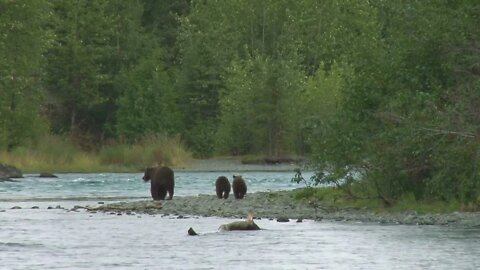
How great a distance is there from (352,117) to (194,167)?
1811 inches

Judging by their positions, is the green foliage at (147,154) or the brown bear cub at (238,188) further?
the green foliage at (147,154)

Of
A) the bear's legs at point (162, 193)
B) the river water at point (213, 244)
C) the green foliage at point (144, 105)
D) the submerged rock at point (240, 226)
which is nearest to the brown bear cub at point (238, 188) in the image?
the bear's legs at point (162, 193)

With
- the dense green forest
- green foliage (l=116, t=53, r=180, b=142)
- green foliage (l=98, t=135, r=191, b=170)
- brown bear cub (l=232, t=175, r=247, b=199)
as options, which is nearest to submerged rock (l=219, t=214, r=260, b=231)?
brown bear cub (l=232, t=175, r=247, b=199)

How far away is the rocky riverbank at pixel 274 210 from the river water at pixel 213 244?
3.95 ft

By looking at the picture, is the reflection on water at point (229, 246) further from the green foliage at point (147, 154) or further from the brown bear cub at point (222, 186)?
the green foliage at point (147, 154)

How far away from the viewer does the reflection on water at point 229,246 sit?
26.7 metres

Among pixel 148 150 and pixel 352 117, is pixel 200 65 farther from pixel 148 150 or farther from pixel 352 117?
pixel 352 117

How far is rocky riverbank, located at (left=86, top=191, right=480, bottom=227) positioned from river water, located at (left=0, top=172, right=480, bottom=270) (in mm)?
1203

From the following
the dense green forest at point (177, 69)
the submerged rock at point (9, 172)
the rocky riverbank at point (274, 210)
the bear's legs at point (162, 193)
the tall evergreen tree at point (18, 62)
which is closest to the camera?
the rocky riverbank at point (274, 210)

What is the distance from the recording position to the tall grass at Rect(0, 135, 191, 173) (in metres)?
81.0

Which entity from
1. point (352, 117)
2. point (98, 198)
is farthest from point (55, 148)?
point (352, 117)

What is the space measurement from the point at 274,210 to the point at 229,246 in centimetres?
1013

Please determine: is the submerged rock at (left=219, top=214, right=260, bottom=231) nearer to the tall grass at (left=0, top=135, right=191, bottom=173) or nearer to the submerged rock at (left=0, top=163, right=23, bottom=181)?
the submerged rock at (left=0, top=163, right=23, bottom=181)

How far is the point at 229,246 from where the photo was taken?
30.1 metres
